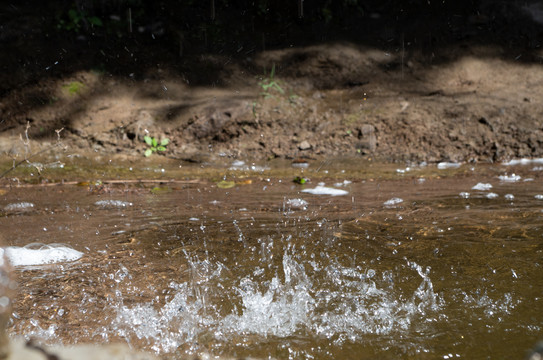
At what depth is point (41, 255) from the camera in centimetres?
271

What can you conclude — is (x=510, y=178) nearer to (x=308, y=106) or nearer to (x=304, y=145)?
(x=304, y=145)

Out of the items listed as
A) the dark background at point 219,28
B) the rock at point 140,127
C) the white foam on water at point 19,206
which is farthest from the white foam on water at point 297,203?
the dark background at point 219,28

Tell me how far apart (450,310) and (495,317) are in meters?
0.17

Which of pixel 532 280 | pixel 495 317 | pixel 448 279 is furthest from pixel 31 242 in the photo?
pixel 532 280

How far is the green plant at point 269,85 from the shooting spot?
7.39 metres

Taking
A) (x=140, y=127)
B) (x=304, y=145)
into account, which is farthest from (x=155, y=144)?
(x=304, y=145)

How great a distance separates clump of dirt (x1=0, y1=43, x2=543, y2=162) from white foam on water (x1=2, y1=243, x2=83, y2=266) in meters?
3.67

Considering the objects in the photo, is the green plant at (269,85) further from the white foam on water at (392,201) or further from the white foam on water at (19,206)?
the white foam on water at (19,206)

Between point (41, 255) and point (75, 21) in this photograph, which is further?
point (75, 21)

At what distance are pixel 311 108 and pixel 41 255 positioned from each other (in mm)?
5004

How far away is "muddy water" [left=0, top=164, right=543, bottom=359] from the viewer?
74.7 inches

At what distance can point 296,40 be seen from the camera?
337 inches

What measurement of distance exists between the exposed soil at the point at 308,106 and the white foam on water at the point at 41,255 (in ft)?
11.9

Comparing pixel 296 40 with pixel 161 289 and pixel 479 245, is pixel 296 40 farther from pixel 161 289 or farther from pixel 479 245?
pixel 161 289
